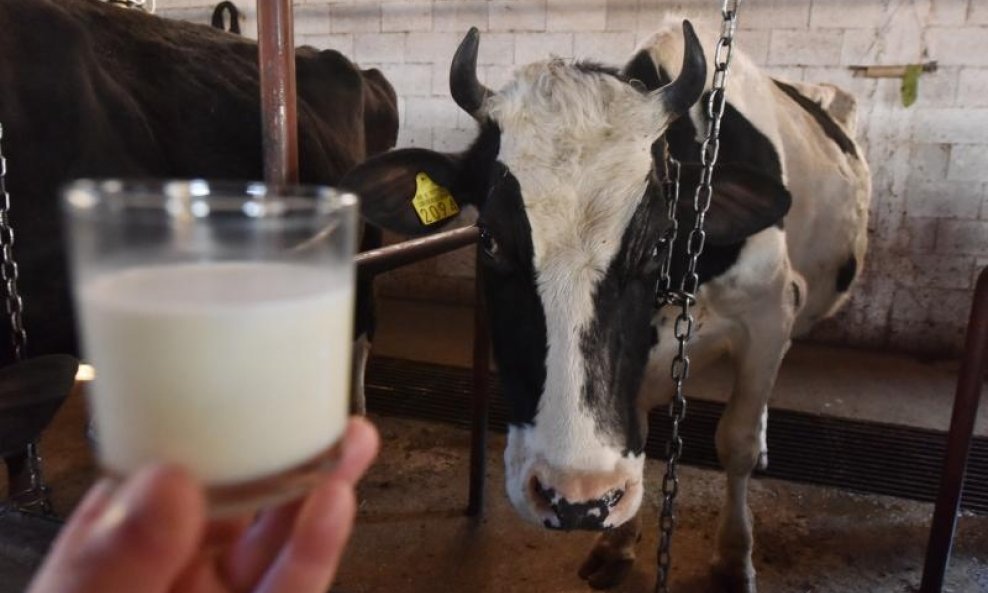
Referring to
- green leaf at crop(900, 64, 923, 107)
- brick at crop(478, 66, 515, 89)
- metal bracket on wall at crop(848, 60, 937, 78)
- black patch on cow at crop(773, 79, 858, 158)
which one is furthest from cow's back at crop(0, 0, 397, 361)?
green leaf at crop(900, 64, 923, 107)

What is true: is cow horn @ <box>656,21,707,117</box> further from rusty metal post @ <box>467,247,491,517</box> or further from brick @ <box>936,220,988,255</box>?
brick @ <box>936,220,988,255</box>

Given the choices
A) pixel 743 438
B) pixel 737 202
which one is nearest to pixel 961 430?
pixel 743 438

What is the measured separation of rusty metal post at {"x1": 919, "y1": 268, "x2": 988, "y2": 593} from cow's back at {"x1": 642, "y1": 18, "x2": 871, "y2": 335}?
68 cm

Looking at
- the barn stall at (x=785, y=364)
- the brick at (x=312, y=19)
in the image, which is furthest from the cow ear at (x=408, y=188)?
the brick at (x=312, y=19)

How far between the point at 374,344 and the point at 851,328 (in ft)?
9.98

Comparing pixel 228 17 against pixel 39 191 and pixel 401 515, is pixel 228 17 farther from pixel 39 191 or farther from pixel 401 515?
pixel 401 515

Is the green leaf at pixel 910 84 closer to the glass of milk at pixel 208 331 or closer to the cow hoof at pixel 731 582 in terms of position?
the cow hoof at pixel 731 582

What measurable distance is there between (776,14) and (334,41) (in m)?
3.13

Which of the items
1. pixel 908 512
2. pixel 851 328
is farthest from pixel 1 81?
pixel 851 328

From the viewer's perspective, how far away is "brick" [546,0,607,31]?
192 inches

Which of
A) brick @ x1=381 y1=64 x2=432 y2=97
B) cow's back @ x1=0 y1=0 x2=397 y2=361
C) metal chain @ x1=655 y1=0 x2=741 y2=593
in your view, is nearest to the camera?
metal chain @ x1=655 y1=0 x2=741 y2=593

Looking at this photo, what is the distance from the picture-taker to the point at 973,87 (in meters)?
4.33

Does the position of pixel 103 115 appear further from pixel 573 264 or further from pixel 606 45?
pixel 606 45

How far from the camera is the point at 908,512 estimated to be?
274 cm
